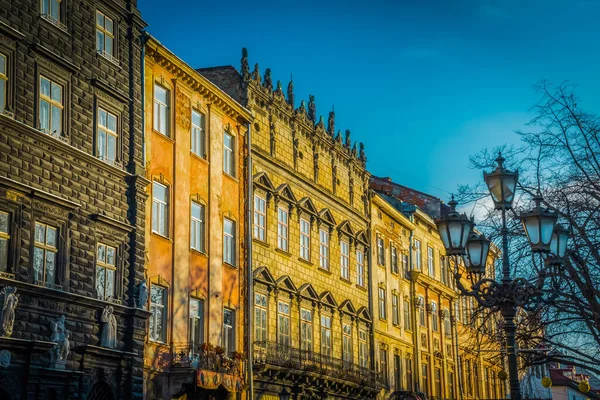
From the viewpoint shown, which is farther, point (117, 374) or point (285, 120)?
point (285, 120)

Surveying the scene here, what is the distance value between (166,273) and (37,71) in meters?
7.93

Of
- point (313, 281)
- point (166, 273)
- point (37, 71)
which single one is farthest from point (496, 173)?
point (313, 281)

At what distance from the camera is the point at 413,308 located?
2112 inches

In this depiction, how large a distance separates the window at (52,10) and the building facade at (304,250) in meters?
11.8

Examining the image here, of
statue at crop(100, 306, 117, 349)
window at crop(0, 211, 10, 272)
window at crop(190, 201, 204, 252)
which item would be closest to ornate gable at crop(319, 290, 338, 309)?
window at crop(190, 201, 204, 252)

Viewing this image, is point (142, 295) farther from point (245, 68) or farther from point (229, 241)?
point (245, 68)

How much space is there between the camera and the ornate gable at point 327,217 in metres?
42.5

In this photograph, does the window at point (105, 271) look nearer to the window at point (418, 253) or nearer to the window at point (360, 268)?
the window at point (360, 268)

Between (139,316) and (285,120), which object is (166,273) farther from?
(285,120)

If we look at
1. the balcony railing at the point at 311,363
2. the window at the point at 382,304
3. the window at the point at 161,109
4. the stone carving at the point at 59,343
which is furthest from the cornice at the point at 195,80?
the window at the point at 382,304

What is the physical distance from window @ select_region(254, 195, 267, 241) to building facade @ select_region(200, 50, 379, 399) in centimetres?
4

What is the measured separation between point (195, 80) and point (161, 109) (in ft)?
7.33

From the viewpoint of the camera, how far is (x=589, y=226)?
27.4 meters

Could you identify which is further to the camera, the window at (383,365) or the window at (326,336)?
the window at (383,365)
